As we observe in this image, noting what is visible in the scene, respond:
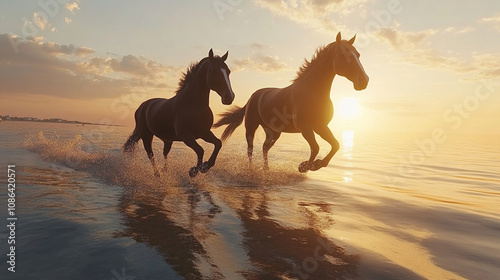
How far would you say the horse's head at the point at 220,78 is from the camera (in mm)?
5316

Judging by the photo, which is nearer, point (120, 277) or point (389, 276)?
point (120, 277)

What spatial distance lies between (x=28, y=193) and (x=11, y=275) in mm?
2905

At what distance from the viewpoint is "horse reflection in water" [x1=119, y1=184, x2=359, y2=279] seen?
2.30 metres

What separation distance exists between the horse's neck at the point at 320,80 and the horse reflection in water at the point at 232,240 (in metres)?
2.60

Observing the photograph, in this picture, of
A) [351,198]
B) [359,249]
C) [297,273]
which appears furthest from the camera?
[351,198]

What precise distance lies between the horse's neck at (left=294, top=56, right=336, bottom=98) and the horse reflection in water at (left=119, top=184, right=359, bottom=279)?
260cm

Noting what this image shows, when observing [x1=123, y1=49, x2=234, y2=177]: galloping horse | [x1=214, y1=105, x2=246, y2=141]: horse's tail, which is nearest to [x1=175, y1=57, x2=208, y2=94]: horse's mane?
[x1=123, y1=49, x2=234, y2=177]: galloping horse

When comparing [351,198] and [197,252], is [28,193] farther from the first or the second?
Result: [351,198]

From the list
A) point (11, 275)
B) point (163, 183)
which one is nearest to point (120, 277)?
point (11, 275)

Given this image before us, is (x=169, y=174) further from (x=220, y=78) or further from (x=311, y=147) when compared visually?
(x=311, y=147)

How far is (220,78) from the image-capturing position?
5.45m

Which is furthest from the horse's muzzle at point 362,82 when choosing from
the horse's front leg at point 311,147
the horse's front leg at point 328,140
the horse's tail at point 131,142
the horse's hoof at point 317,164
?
the horse's tail at point 131,142

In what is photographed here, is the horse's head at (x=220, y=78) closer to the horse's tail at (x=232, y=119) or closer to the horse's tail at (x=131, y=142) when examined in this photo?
the horse's tail at (x=131, y=142)

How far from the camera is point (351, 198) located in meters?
5.58
